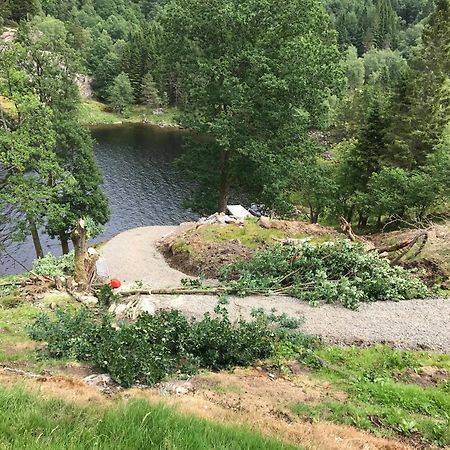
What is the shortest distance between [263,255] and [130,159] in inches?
1875

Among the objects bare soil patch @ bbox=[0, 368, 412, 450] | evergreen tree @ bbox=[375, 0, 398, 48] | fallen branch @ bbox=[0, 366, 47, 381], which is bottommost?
bare soil patch @ bbox=[0, 368, 412, 450]

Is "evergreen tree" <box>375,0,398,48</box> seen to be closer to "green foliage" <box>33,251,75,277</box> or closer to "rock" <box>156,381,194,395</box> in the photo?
"green foliage" <box>33,251,75,277</box>

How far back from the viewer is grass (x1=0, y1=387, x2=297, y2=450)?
514cm

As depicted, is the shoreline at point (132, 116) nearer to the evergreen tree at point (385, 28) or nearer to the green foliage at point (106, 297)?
the evergreen tree at point (385, 28)

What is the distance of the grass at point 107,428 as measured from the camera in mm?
5137

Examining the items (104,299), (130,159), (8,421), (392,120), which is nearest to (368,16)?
(130,159)

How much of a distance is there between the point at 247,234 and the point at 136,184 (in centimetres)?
3143

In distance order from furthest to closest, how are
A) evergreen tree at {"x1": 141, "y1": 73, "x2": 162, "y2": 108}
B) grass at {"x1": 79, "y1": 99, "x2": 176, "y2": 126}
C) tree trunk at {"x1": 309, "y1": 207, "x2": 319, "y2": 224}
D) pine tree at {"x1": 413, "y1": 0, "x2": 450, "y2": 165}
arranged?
evergreen tree at {"x1": 141, "y1": 73, "x2": 162, "y2": 108} < grass at {"x1": 79, "y1": 99, "x2": 176, "y2": 126} < tree trunk at {"x1": 309, "y1": 207, "x2": 319, "y2": 224} < pine tree at {"x1": 413, "y1": 0, "x2": 450, "y2": 165}

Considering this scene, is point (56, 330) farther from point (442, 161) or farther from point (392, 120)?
point (392, 120)

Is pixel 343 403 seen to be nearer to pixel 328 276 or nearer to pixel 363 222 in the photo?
pixel 328 276

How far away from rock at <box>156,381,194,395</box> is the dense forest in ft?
57.8

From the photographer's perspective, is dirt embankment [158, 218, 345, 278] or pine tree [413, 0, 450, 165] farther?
pine tree [413, 0, 450, 165]

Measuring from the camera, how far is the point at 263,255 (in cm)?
2005

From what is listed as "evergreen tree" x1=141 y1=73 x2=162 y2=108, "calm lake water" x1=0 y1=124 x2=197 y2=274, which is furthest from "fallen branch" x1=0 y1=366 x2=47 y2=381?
"evergreen tree" x1=141 y1=73 x2=162 y2=108
